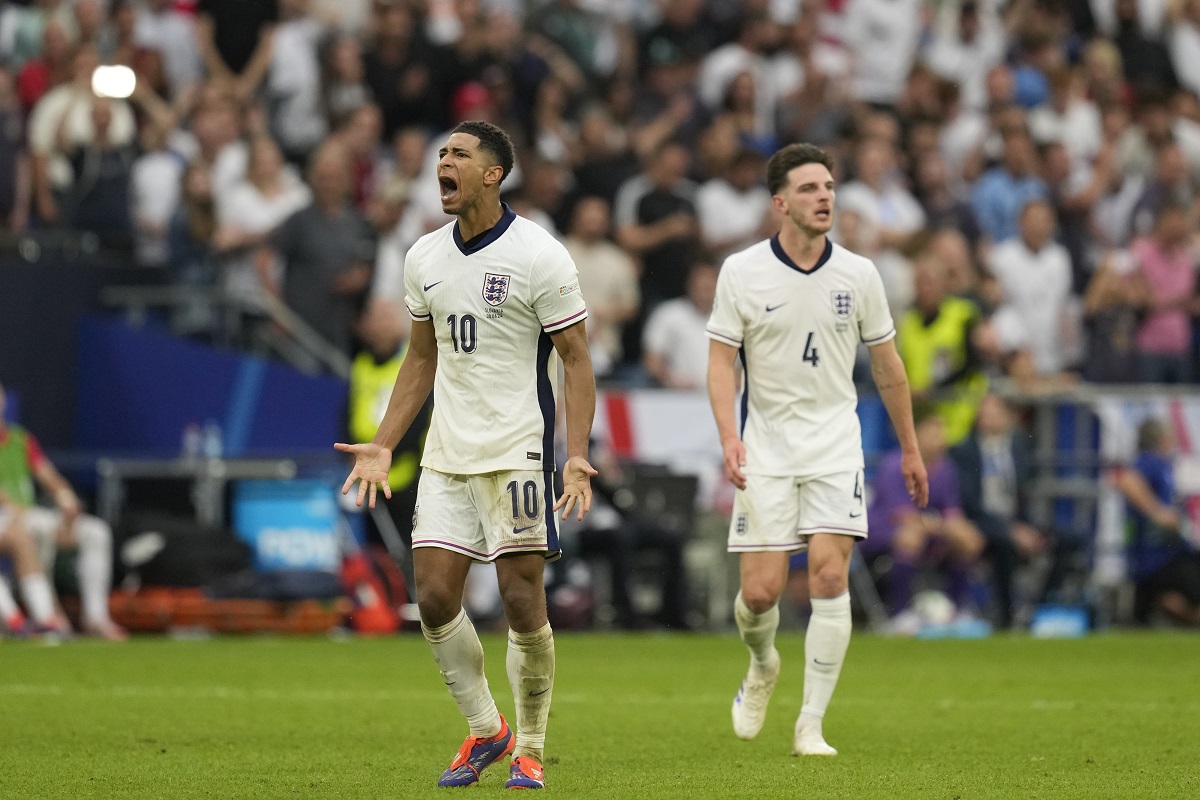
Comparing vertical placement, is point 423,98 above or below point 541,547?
above

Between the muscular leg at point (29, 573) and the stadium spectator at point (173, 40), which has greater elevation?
the stadium spectator at point (173, 40)

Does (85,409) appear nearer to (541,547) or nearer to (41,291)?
(41,291)

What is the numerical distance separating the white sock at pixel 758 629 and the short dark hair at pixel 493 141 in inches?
105

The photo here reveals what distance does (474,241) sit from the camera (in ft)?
26.1

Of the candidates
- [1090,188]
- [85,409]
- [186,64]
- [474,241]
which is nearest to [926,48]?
[1090,188]

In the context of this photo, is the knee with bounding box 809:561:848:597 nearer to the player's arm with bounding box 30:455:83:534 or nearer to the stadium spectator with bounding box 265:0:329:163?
the player's arm with bounding box 30:455:83:534

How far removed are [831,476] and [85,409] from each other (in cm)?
1073

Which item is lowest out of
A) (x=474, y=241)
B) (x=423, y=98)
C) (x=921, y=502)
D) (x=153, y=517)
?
(x=153, y=517)

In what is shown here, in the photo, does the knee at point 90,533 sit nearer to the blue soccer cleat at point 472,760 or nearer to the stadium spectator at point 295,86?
the stadium spectator at point 295,86

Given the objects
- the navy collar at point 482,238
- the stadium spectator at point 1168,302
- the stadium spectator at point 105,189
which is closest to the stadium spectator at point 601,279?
the stadium spectator at point 105,189

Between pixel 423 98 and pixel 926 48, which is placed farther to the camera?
pixel 926 48

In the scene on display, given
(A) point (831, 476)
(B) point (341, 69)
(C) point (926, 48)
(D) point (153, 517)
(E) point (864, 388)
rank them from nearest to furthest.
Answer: (A) point (831, 476) → (D) point (153, 517) → (E) point (864, 388) → (B) point (341, 69) → (C) point (926, 48)

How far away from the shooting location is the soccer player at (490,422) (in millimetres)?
7805

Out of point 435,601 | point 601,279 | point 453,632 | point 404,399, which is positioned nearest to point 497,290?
point 404,399
